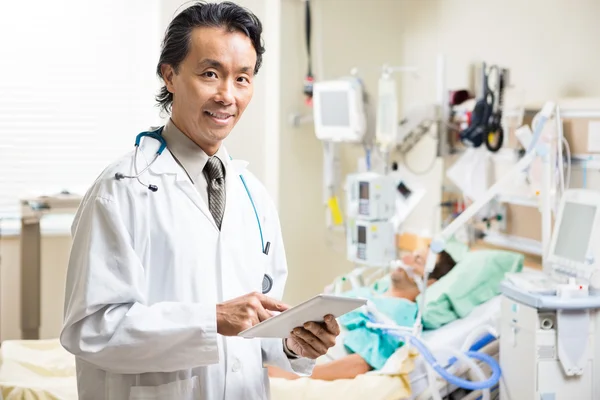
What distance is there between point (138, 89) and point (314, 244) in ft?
4.39

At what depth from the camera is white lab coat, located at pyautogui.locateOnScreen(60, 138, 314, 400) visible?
1.33m

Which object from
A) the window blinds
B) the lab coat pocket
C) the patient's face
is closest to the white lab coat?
the lab coat pocket

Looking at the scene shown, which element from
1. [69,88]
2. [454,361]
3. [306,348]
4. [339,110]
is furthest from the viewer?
[69,88]

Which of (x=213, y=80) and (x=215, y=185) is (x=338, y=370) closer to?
(x=215, y=185)

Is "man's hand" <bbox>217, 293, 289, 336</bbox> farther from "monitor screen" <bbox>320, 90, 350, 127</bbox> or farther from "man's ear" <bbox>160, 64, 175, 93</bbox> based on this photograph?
"monitor screen" <bbox>320, 90, 350, 127</bbox>

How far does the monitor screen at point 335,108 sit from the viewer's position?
153 inches

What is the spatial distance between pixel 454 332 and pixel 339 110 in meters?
1.40

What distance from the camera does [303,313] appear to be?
51.5 inches

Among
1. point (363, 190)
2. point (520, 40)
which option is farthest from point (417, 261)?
point (520, 40)

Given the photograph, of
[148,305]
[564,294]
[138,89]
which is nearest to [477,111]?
[564,294]

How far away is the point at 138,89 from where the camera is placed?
4.32 metres

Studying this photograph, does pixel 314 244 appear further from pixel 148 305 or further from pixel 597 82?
pixel 148 305

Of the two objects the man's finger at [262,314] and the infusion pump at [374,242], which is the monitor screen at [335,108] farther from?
the man's finger at [262,314]

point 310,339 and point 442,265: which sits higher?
point 310,339
